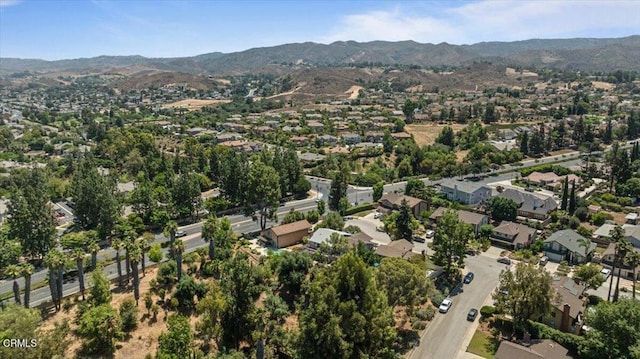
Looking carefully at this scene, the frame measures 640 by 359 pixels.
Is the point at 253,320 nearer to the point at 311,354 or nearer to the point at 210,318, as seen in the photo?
the point at 210,318

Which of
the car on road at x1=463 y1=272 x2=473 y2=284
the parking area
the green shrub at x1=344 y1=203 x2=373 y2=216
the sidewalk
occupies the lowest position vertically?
the sidewalk

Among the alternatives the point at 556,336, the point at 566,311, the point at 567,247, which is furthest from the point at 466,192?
the point at 556,336

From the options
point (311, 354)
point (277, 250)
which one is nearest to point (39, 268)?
point (277, 250)

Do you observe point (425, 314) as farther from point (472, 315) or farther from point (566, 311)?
point (566, 311)

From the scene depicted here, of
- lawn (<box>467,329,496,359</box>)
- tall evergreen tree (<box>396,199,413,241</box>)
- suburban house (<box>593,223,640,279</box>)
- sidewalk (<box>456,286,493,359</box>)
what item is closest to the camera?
sidewalk (<box>456,286,493,359</box>)

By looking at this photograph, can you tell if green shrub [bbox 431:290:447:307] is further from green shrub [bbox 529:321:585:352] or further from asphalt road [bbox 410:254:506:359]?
green shrub [bbox 529:321:585:352]

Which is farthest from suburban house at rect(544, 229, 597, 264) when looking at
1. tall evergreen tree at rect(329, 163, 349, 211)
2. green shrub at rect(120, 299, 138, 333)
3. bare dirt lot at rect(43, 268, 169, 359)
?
green shrub at rect(120, 299, 138, 333)

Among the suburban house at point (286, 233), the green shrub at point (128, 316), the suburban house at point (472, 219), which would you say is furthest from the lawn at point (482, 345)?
the green shrub at point (128, 316)

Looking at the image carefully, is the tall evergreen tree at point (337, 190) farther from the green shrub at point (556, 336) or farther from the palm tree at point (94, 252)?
the green shrub at point (556, 336)
